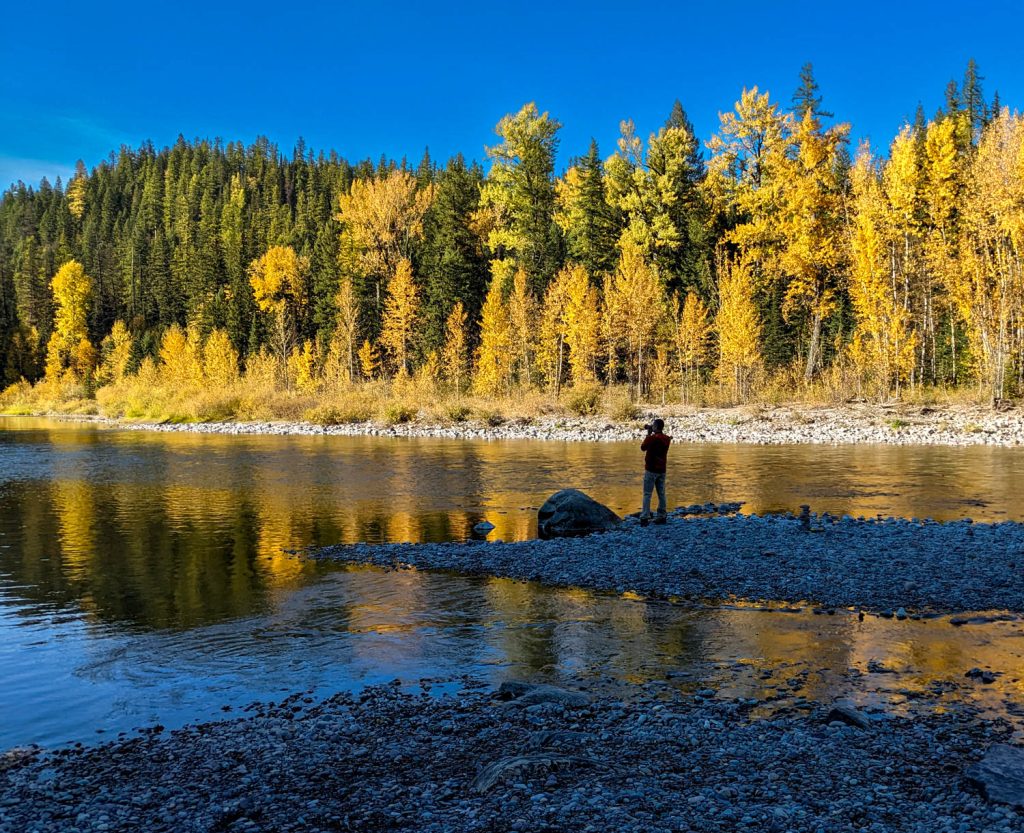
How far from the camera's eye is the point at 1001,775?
18.7 ft

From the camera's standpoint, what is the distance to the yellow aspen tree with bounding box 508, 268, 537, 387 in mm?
56688

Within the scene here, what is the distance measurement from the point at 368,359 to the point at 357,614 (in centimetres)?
5750

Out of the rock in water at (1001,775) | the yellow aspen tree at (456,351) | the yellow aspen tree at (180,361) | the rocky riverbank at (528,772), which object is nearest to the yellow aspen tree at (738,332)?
the yellow aspen tree at (456,351)

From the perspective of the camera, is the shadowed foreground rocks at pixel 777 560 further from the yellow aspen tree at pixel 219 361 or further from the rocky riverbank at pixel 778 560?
the yellow aspen tree at pixel 219 361

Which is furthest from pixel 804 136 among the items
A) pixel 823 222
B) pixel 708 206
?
pixel 708 206

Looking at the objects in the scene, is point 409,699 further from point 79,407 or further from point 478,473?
point 79,407

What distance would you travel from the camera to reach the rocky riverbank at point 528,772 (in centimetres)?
545

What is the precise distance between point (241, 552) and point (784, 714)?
12305mm

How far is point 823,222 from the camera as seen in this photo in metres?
48.2

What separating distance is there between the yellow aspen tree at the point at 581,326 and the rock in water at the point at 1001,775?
45948 millimetres

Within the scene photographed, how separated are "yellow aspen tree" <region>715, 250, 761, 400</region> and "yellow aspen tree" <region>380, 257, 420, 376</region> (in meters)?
27.1

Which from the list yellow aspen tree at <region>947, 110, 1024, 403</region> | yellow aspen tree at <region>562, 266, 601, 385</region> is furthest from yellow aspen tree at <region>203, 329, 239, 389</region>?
yellow aspen tree at <region>947, 110, 1024, 403</region>

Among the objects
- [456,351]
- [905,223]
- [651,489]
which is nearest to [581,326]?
[456,351]

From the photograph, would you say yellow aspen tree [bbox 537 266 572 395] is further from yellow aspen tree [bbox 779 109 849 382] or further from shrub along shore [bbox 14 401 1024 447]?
yellow aspen tree [bbox 779 109 849 382]
